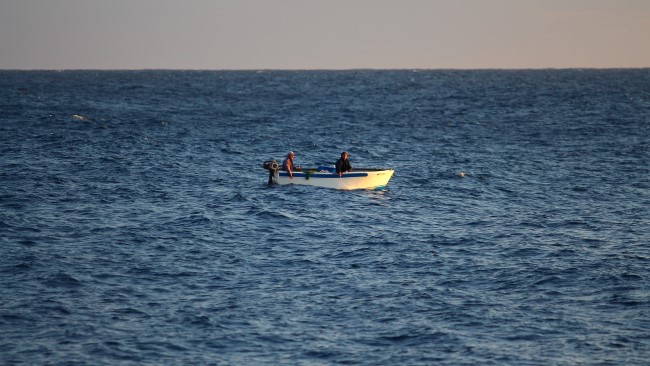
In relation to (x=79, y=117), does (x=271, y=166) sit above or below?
below

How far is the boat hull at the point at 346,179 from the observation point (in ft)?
139

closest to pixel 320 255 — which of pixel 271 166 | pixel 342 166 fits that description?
pixel 342 166

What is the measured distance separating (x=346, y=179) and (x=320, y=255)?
13.0m

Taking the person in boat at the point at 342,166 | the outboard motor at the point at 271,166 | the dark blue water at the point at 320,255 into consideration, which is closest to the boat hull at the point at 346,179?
the person in boat at the point at 342,166

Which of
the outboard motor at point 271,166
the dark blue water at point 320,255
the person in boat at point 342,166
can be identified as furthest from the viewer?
the outboard motor at point 271,166

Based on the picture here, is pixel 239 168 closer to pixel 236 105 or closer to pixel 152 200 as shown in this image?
pixel 152 200

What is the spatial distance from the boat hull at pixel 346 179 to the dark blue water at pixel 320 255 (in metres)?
0.56

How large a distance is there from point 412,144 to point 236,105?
159ft

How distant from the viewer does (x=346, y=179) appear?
42.5 meters

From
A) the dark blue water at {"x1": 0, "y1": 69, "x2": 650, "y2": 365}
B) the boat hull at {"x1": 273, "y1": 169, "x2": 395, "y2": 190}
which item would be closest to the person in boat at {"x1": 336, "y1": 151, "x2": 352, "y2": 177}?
the boat hull at {"x1": 273, "y1": 169, "x2": 395, "y2": 190}

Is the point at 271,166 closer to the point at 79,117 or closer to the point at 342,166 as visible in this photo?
the point at 342,166

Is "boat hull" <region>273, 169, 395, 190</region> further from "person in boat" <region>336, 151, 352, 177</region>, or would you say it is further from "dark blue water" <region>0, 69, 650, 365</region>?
"dark blue water" <region>0, 69, 650, 365</region>

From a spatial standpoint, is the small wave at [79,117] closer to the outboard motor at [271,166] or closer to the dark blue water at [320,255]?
the dark blue water at [320,255]

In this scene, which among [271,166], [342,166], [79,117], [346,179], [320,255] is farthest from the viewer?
[79,117]
